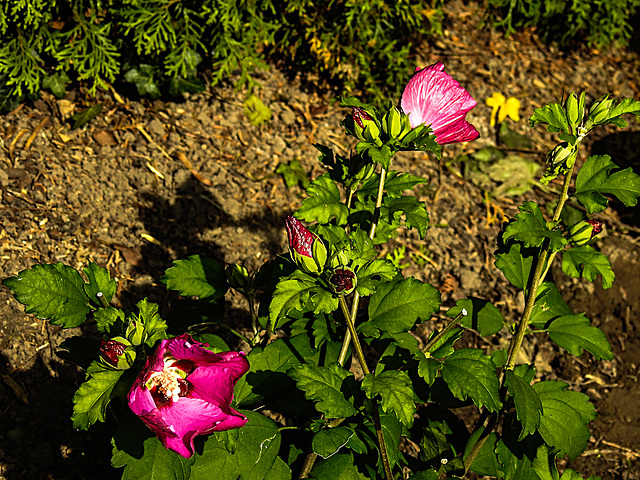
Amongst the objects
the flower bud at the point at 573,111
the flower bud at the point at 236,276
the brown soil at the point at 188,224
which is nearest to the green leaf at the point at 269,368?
the flower bud at the point at 236,276

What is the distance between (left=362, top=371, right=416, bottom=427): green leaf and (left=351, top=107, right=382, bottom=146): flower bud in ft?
1.92

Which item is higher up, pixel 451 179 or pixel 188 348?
pixel 188 348

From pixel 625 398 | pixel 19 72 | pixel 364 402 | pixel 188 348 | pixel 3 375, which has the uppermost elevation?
pixel 19 72

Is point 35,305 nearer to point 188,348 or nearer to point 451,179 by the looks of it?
point 188,348

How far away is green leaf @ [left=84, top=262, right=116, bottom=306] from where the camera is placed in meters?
1.70

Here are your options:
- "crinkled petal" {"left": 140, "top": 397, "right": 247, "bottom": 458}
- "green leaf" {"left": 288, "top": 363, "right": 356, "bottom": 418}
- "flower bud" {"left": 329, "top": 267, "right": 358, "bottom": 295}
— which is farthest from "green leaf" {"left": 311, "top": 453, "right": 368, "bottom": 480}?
"flower bud" {"left": 329, "top": 267, "right": 358, "bottom": 295}

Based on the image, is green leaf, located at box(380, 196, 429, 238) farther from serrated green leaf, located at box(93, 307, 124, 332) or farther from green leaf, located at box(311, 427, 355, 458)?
serrated green leaf, located at box(93, 307, 124, 332)

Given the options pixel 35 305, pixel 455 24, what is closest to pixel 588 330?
pixel 35 305

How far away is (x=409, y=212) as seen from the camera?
1.64 metres

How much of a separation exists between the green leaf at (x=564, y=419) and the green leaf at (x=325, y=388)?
24.1 inches

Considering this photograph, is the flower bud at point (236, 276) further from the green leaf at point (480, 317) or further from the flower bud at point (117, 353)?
the green leaf at point (480, 317)

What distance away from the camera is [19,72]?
2.99 m

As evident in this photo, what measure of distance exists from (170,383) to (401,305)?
0.66 meters

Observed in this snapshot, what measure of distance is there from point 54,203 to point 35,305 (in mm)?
1297
